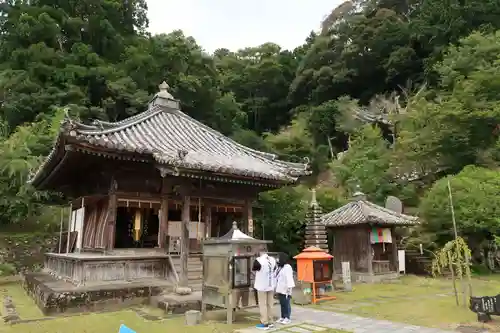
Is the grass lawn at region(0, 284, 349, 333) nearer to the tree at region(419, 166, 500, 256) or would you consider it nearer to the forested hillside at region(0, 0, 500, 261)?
the forested hillside at region(0, 0, 500, 261)

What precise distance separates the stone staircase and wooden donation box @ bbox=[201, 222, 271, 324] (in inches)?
105

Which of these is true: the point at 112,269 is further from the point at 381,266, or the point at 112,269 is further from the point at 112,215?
the point at 381,266

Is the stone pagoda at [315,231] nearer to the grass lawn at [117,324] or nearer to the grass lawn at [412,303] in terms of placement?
the grass lawn at [412,303]

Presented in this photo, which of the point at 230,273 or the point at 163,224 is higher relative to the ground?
the point at 163,224

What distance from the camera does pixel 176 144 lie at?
1445 centimetres

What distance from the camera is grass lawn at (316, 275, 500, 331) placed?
30.3ft

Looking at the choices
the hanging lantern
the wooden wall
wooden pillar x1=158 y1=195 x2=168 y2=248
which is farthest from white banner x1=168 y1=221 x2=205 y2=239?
the wooden wall

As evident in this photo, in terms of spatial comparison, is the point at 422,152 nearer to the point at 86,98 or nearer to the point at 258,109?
the point at 86,98

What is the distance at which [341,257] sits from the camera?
20.3 m

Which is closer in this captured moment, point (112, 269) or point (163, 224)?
point (112, 269)

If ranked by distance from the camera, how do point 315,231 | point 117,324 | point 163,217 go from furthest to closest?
point 315,231
point 163,217
point 117,324

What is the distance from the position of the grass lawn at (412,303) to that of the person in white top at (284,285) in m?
2.40

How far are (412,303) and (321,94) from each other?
40116 mm

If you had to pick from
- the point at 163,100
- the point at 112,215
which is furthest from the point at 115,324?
the point at 163,100
